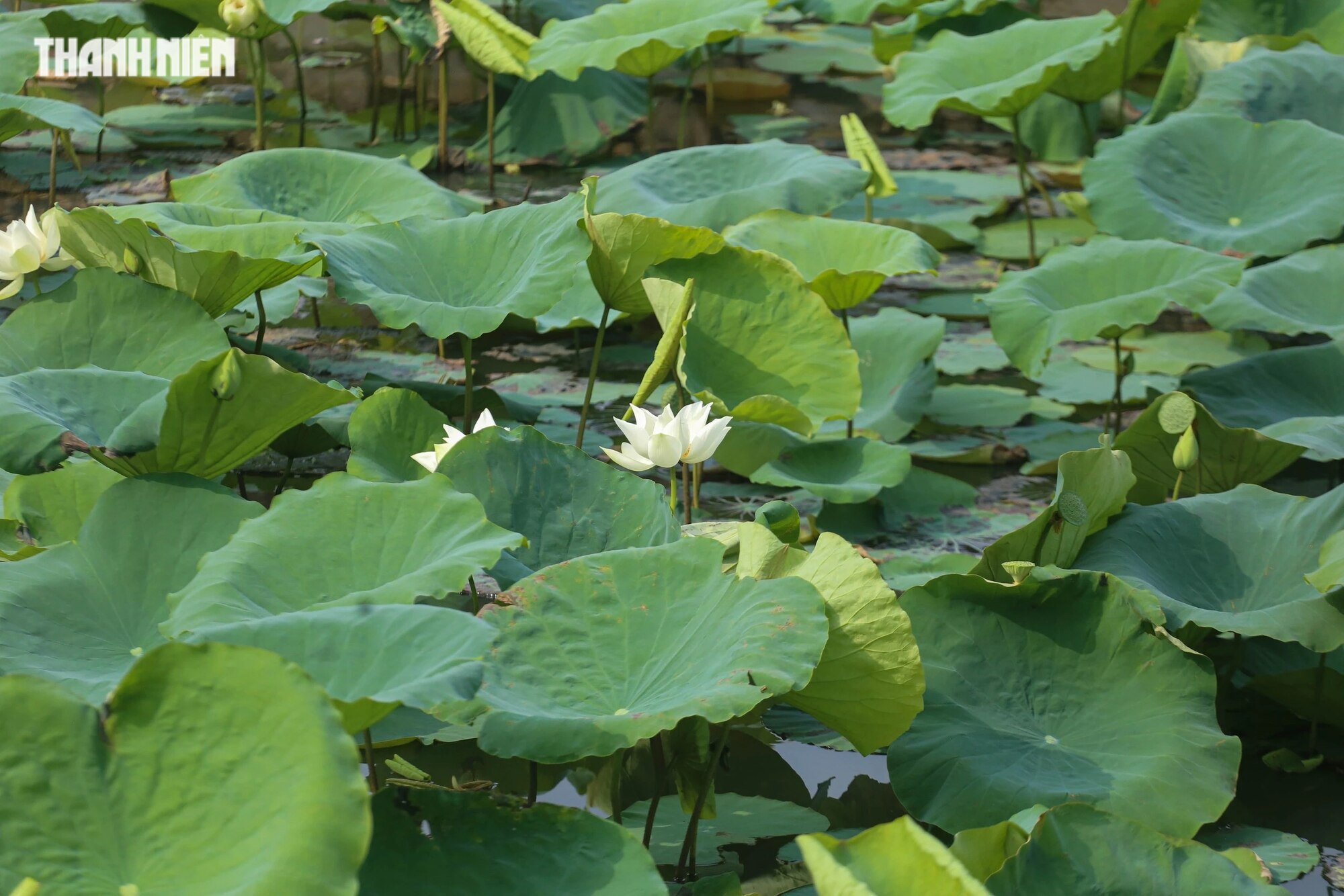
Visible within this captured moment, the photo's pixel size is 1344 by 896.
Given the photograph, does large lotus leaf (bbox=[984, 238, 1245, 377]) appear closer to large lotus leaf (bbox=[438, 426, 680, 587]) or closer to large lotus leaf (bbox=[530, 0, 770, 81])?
large lotus leaf (bbox=[438, 426, 680, 587])

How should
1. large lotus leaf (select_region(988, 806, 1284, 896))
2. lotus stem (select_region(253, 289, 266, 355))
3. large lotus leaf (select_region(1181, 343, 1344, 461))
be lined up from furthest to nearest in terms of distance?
large lotus leaf (select_region(1181, 343, 1344, 461)) → lotus stem (select_region(253, 289, 266, 355)) → large lotus leaf (select_region(988, 806, 1284, 896))

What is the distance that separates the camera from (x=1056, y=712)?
1614mm

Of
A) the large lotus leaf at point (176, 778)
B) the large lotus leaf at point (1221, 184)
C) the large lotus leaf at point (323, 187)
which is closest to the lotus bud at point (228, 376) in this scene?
the large lotus leaf at point (176, 778)

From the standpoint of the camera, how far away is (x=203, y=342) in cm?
196

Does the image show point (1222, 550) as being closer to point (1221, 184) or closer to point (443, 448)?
point (443, 448)

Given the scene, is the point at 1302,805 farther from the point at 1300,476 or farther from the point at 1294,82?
the point at 1294,82

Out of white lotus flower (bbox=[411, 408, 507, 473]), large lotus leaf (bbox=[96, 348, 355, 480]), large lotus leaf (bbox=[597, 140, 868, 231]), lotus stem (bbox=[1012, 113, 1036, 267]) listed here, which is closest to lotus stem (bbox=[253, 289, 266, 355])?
large lotus leaf (bbox=[96, 348, 355, 480])

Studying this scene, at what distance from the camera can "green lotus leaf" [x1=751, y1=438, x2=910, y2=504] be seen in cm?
227

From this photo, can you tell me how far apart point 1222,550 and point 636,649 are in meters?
1.01

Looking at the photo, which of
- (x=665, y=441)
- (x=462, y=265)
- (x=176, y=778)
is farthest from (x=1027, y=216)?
(x=176, y=778)

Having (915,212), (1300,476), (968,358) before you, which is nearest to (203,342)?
(968,358)

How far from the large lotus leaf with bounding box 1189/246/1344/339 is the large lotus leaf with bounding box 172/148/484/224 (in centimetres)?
167

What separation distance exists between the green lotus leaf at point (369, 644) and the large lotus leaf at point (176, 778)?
64mm

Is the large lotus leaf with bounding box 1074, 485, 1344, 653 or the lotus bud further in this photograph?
the large lotus leaf with bounding box 1074, 485, 1344, 653
